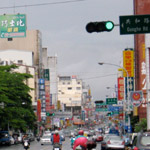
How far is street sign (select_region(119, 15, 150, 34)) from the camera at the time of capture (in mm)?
20734

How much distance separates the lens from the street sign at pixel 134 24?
20734mm

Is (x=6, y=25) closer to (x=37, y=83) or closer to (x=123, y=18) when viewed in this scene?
(x=123, y=18)

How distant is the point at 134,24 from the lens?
20781 mm

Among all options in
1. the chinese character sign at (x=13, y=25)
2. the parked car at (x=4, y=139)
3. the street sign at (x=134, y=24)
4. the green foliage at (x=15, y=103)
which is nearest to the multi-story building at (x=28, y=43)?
the green foliage at (x=15, y=103)

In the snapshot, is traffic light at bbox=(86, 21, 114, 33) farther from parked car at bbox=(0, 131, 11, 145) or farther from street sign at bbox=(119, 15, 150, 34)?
parked car at bbox=(0, 131, 11, 145)

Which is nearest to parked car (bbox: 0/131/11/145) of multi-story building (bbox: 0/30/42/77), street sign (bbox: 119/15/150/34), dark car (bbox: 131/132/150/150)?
dark car (bbox: 131/132/150/150)

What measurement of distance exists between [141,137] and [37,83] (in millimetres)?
108804

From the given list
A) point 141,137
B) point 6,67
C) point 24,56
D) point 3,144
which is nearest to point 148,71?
point 3,144

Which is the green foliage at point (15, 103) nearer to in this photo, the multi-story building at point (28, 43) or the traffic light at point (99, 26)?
the multi-story building at point (28, 43)

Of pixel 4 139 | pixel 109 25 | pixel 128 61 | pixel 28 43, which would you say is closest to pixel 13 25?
pixel 4 139

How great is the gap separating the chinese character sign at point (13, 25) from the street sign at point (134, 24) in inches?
1532

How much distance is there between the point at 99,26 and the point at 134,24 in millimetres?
2250

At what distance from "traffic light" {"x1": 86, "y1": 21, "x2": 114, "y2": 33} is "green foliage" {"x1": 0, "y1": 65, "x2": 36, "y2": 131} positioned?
2030 inches

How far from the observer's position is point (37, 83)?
129m
